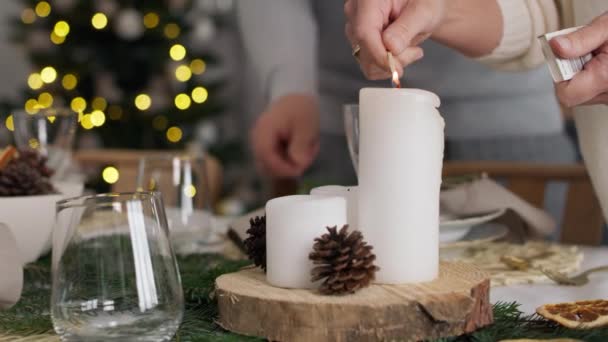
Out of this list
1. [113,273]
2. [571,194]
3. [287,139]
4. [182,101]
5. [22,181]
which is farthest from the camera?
[182,101]

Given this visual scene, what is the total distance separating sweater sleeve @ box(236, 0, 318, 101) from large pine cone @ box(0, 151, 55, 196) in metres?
0.90

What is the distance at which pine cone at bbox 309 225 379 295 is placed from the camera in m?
0.62

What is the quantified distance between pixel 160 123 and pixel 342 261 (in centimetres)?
318

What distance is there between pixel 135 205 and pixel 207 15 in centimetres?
337

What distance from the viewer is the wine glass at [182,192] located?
107 cm

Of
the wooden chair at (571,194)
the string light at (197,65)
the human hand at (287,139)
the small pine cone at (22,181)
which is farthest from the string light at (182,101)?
the small pine cone at (22,181)

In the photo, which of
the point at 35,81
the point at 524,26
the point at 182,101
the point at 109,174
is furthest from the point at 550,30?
the point at 35,81

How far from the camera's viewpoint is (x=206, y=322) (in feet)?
2.34

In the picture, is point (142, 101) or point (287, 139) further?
point (142, 101)

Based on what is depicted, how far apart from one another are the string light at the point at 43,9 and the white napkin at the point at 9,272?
9.90ft

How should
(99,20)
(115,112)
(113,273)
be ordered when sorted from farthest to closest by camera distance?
(115,112)
(99,20)
(113,273)

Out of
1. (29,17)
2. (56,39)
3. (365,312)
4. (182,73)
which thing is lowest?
(365,312)

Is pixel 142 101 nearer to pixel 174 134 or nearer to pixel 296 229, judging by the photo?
pixel 174 134

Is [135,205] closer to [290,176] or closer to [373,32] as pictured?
[373,32]
